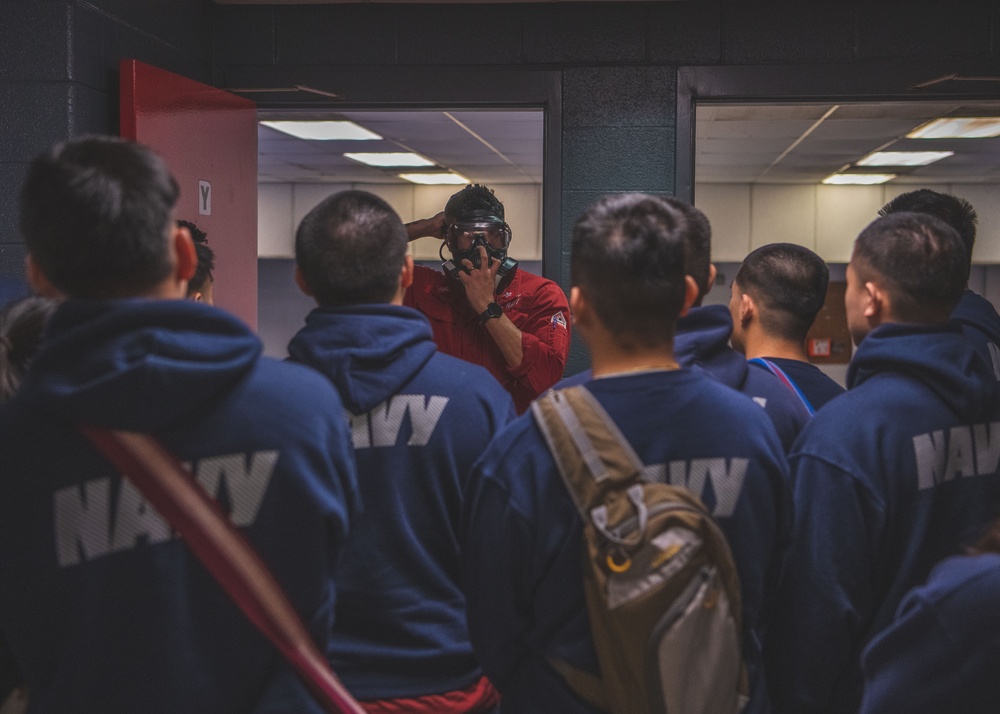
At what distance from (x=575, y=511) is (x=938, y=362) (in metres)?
0.67

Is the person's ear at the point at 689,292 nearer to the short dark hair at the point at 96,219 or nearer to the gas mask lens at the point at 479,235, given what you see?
the short dark hair at the point at 96,219

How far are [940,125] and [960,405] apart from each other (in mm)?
4925

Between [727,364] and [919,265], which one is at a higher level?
[919,265]

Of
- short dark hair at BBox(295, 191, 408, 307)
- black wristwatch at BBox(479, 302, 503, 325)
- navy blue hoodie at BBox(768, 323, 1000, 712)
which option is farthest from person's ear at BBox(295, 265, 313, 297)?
black wristwatch at BBox(479, 302, 503, 325)

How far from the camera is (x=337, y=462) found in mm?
1094

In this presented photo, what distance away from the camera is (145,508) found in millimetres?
988

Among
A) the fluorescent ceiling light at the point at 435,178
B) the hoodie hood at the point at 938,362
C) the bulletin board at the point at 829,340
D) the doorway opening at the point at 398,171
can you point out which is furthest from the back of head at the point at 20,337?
the bulletin board at the point at 829,340

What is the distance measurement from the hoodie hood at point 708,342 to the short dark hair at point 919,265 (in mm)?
270

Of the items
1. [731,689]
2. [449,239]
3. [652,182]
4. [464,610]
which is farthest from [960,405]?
[652,182]

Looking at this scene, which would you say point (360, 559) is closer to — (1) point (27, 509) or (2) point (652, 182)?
(1) point (27, 509)

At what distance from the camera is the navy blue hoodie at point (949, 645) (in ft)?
2.81

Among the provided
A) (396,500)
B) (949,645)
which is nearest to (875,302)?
(949,645)

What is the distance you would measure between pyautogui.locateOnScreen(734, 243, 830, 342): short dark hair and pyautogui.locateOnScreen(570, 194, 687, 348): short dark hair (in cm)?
73

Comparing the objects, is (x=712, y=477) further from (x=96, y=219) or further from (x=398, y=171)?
(x=398, y=171)
